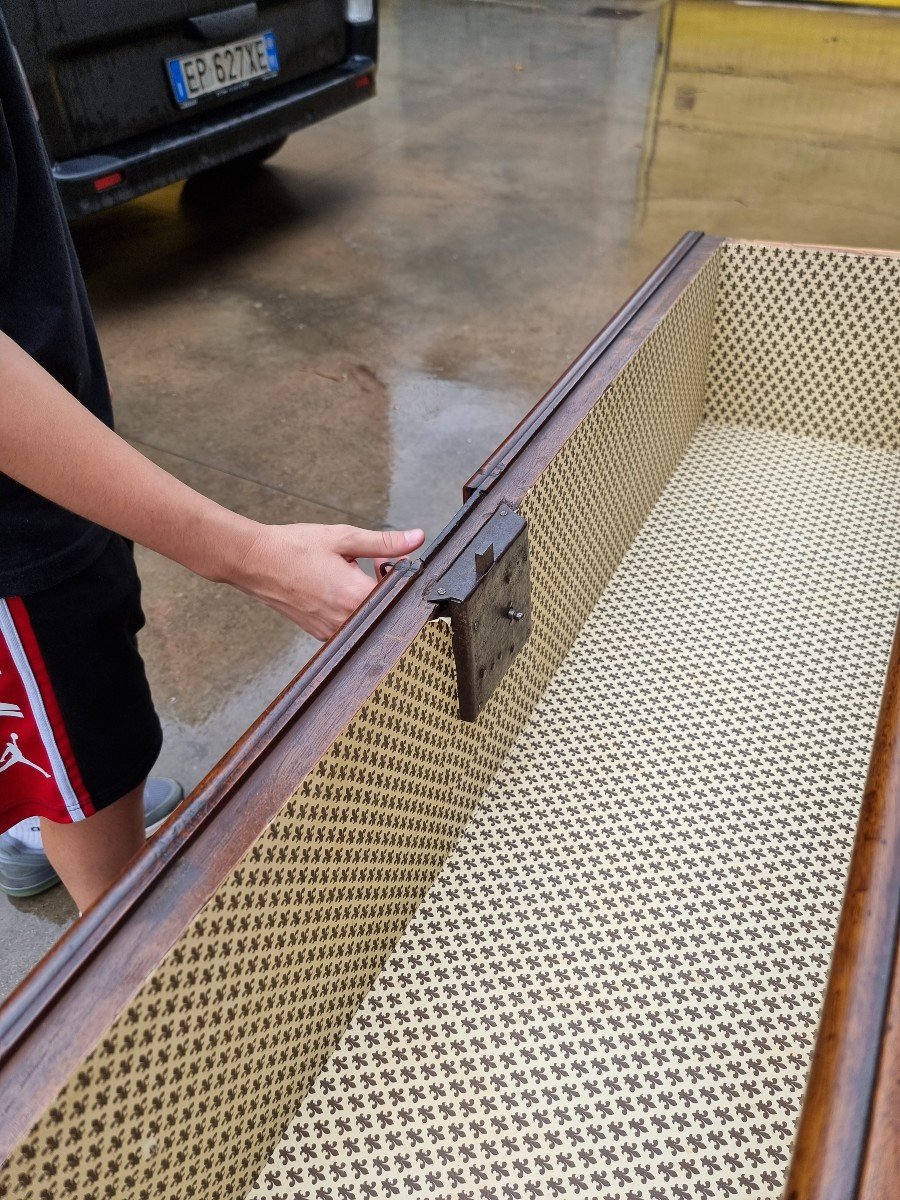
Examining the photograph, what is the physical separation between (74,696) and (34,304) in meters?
0.33

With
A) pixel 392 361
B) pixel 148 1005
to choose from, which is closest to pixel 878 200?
pixel 392 361

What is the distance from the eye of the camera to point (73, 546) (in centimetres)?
81

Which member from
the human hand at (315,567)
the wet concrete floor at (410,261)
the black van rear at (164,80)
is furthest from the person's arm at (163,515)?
the black van rear at (164,80)

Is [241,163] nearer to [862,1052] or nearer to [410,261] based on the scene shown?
[410,261]

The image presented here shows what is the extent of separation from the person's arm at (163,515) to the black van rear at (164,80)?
6.38ft

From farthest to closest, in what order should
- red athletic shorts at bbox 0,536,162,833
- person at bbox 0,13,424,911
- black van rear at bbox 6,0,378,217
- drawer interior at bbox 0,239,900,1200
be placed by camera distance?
black van rear at bbox 6,0,378,217 < red athletic shorts at bbox 0,536,162,833 < person at bbox 0,13,424,911 < drawer interior at bbox 0,239,900,1200

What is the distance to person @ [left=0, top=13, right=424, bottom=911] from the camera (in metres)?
0.67

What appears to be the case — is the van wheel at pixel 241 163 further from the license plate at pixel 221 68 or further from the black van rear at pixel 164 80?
the license plate at pixel 221 68

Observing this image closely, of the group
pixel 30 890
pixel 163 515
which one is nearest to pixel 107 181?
pixel 30 890

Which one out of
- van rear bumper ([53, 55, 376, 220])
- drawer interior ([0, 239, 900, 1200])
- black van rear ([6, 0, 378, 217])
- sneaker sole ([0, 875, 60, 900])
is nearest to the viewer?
drawer interior ([0, 239, 900, 1200])

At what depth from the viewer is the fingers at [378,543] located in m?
0.76

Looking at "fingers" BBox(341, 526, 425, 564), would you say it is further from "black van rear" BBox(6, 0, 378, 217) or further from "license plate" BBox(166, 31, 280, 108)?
"license plate" BBox(166, 31, 280, 108)

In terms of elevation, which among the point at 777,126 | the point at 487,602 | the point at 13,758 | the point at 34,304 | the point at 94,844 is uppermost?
the point at 34,304

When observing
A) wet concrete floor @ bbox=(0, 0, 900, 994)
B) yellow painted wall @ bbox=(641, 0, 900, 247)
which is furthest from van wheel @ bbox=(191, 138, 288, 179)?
yellow painted wall @ bbox=(641, 0, 900, 247)
